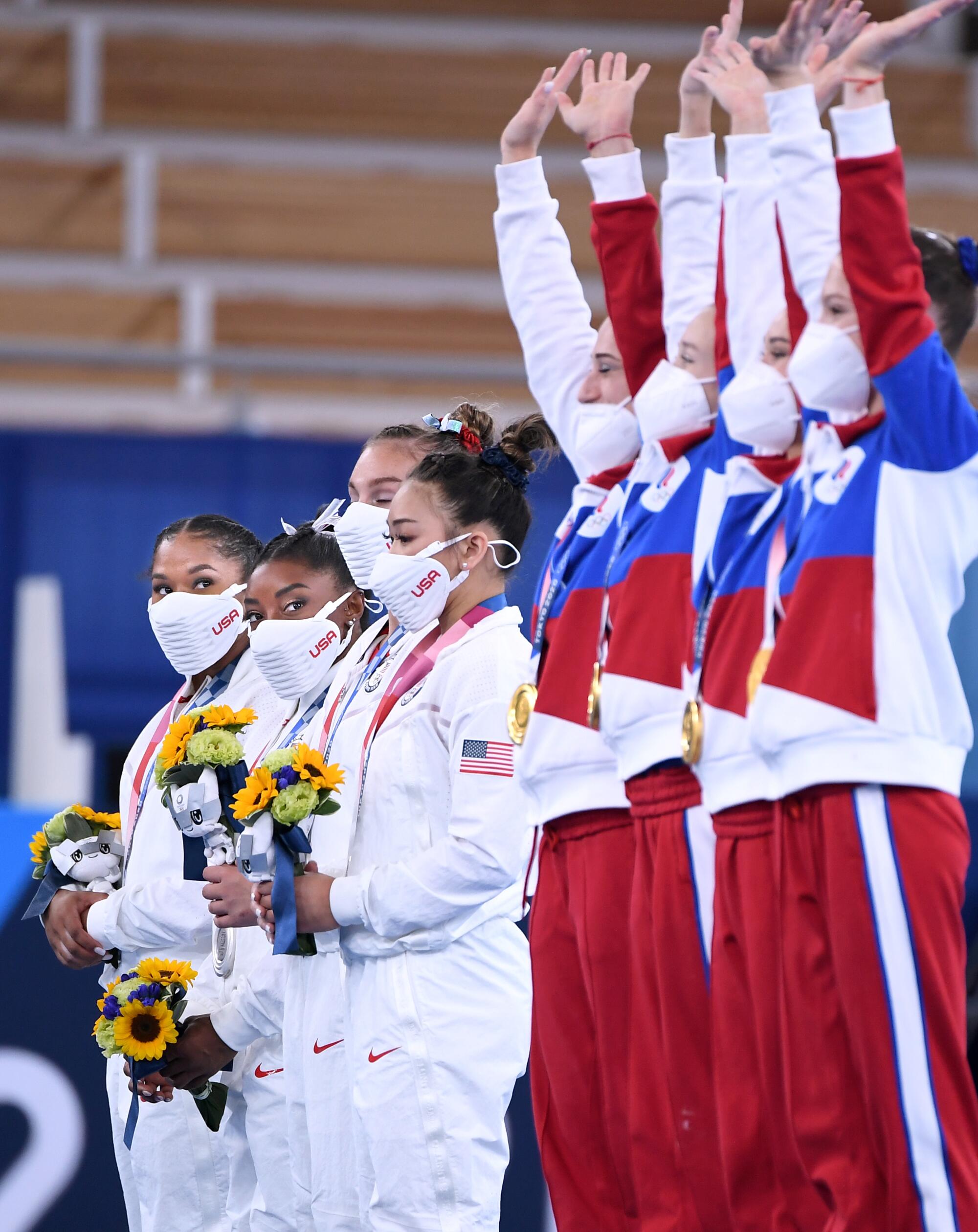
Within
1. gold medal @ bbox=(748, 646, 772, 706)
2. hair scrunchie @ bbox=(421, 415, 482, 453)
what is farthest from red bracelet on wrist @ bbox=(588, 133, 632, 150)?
gold medal @ bbox=(748, 646, 772, 706)

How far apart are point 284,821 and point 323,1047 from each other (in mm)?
468

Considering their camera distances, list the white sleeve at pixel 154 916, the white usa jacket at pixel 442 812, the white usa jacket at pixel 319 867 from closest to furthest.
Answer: the white usa jacket at pixel 442 812 < the white usa jacket at pixel 319 867 < the white sleeve at pixel 154 916

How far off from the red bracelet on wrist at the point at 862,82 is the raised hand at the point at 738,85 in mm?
278

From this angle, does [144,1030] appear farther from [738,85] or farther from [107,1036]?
[738,85]

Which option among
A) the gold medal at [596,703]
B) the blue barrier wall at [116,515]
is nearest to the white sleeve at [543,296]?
the gold medal at [596,703]

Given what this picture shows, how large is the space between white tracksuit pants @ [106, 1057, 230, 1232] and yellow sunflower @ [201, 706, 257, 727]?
81cm

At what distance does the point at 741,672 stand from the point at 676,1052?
62 cm

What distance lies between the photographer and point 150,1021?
3596 mm

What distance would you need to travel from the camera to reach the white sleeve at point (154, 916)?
378 centimetres

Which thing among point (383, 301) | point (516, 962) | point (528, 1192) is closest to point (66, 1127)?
point (528, 1192)

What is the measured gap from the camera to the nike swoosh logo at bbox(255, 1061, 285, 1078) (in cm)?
368

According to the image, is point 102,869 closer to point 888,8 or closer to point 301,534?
point 301,534

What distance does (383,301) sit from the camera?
9.09 metres

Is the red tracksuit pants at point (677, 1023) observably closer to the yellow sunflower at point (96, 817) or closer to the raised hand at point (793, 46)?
the raised hand at point (793, 46)
